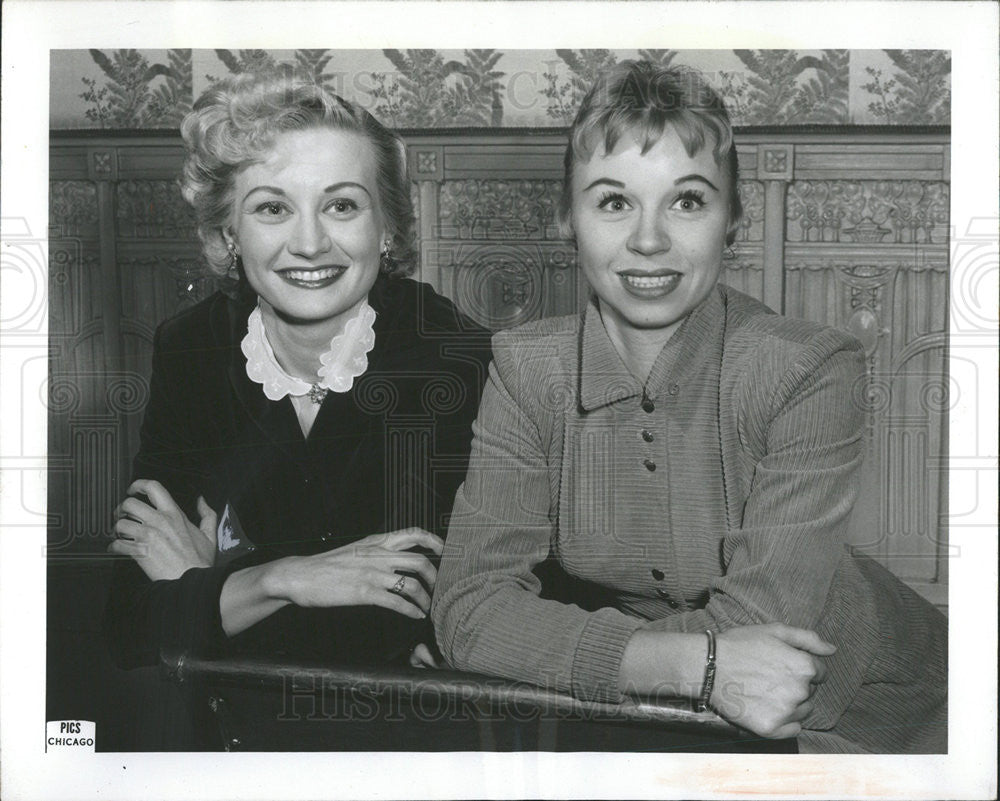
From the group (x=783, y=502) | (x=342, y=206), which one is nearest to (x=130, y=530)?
(x=342, y=206)

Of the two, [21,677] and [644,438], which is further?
[21,677]

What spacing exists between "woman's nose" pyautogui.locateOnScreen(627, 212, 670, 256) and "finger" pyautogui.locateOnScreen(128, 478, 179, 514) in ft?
2.82

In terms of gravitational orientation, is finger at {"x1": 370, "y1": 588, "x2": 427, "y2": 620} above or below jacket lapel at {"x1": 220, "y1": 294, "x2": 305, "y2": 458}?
below

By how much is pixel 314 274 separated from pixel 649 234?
54 centimetres

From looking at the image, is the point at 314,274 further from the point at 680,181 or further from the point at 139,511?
the point at 680,181

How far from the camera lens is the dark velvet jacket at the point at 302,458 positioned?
1629mm

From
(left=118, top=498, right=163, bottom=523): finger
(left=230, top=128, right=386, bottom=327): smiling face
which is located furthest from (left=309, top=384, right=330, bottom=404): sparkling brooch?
(left=118, top=498, right=163, bottom=523): finger

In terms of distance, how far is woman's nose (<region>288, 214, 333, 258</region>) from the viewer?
1.61m

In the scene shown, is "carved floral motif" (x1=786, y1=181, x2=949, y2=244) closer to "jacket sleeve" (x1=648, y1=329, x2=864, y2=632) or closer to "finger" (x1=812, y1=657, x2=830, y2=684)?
"jacket sleeve" (x1=648, y1=329, x2=864, y2=632)

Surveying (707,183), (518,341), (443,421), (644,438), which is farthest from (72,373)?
(707,183)

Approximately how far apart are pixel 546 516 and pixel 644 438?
0.20m

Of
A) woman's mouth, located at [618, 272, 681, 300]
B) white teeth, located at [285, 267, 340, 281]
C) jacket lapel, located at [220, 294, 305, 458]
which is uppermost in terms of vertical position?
white teeth, located at [285, 267, 340, 281]

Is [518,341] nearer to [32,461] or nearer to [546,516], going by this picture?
[546,516]

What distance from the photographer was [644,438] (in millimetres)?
1572
